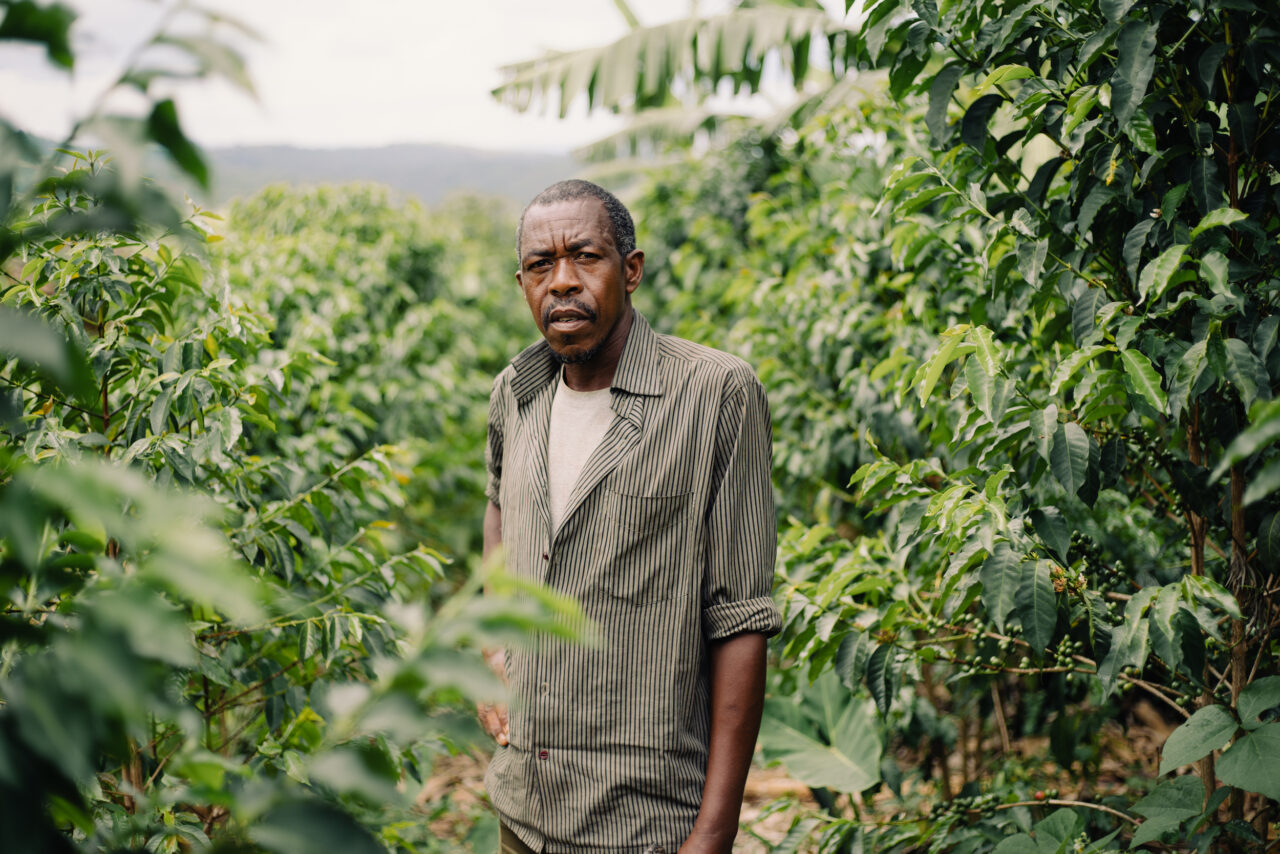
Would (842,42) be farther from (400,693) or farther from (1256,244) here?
(400,693)

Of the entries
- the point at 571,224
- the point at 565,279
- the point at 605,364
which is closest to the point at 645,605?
the point at 605,364

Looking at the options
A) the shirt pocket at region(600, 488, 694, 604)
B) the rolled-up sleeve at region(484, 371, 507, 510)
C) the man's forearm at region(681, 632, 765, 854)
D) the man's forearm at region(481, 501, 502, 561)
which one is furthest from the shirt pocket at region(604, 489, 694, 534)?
the man's forearm at region(481, 501, 502, 561)

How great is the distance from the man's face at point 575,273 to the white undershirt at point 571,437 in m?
0.10

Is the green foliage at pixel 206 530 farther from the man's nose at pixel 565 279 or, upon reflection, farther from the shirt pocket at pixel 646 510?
the man's nose at pixel 565 279

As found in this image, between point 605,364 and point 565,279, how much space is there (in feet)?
0.66

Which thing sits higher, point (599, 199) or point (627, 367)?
point (599, 199)

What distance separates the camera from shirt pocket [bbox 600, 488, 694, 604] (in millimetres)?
1736

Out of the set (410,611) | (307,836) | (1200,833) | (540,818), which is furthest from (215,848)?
(1200,833)

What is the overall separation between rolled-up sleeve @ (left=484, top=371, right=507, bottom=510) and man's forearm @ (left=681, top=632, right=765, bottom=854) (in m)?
0.71

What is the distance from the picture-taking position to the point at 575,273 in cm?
184

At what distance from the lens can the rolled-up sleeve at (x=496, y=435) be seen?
2.19 m

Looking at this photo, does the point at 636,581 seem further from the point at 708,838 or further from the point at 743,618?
the point at 708,838

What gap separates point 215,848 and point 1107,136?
171cm

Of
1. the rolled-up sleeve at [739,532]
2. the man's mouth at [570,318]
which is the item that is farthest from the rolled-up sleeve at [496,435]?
the rolled-up sleeve at [739,532]
